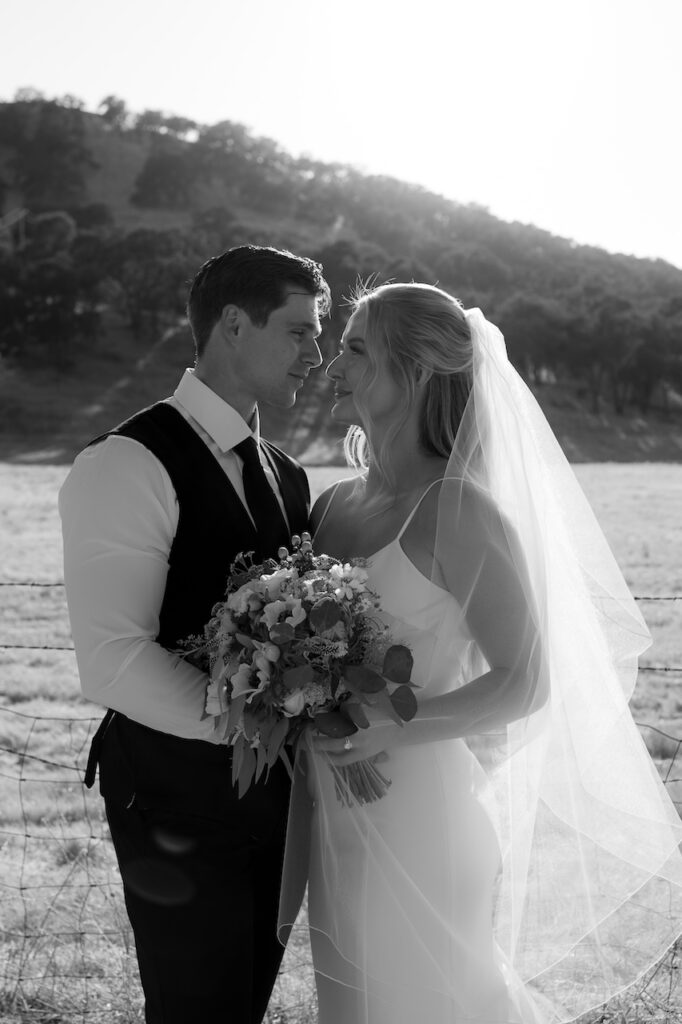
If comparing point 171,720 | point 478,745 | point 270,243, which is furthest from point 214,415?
point 270,243

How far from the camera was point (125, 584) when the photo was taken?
2857mm

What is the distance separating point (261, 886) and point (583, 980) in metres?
1.02

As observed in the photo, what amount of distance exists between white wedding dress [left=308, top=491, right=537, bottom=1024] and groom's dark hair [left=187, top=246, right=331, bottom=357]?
0.87 metres

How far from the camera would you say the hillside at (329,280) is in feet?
165

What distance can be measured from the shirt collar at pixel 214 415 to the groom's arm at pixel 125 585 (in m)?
→ 0.29

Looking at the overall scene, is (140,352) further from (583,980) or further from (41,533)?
(583,980)

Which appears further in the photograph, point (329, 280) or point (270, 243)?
point (270, 243)

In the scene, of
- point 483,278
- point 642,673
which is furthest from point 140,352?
point 642,673

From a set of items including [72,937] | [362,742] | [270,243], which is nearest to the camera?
[362,742]

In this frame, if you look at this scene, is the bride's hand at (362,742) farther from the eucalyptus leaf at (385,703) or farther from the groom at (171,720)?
the groom at (171,720)

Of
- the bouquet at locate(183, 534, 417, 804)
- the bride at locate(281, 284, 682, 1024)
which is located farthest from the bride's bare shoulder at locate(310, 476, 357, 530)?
the bouquet at locate(183, 534, 417, 804)

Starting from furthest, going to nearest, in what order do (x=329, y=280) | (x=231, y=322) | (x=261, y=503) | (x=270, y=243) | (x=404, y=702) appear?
1. (x=270, y=243)
2. (x=329, y=280)
3. (x=231, y=322)
4. (x=261, y=503)
5. (x=404, y=702)

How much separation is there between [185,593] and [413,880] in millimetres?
1056

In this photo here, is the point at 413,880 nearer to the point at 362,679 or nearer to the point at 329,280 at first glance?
the point at 362,679
